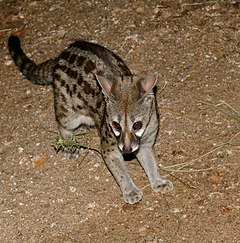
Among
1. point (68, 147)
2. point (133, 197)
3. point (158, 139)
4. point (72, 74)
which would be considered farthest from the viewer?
point (158, 139)

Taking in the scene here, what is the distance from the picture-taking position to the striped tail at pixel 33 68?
7.15 metres

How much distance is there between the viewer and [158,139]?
6934 millimetres

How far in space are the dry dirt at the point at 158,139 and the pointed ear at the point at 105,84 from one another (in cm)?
111

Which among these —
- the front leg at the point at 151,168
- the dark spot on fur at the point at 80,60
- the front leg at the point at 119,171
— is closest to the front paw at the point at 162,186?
the front leg at the point at 151,168

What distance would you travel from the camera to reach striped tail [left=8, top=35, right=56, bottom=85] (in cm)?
715

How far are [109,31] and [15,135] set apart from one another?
6.56 ft

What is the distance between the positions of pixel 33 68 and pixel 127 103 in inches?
69.8

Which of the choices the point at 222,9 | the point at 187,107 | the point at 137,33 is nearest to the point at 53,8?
the point at 137,33

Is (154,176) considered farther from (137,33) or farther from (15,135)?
→ (137,33)

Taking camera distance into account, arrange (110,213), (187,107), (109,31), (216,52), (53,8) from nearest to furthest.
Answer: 1. (110,213)
2. (187,107)
3. (216,52)
4. (109,31)
5. (53,8)

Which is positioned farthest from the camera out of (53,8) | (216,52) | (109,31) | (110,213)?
(53,8)

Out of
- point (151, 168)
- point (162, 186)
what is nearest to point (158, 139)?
point (151, 168)

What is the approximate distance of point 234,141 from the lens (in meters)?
6.75

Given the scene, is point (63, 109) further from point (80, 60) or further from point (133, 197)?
point (133, 197)
